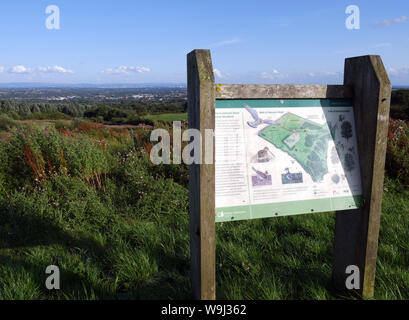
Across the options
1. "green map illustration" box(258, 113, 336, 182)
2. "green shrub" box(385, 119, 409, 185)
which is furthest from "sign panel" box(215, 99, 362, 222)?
"green shrub" box(385, 119, 409, 185)

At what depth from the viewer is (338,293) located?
252cm

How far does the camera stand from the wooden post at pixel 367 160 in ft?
7.21

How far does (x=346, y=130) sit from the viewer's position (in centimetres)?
233

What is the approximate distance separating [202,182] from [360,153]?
1221 millimetres

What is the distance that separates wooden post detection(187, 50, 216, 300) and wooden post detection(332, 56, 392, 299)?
1138 mm

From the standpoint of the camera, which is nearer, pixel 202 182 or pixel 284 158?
pixel 202 182

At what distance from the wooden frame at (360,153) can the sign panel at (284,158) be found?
6cm

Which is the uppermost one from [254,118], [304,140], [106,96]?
[106,96]

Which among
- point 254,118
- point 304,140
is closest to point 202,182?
point 254,118

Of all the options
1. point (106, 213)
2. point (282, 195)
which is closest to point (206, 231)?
point (282, 195)

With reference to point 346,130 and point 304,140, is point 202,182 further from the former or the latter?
point 346,130

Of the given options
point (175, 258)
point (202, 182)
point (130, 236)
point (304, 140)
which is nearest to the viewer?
point (202, 182)

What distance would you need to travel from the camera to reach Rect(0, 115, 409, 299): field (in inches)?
101

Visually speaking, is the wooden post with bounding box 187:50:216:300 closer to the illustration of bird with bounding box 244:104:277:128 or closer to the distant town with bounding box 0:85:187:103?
the illustration of bird with bounding box 244:104:277:128
